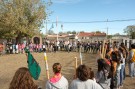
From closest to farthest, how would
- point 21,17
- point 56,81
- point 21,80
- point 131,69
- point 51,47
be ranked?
point 21,80 → point 56,81 → point 131,69 → point 51,47 → point 21,17

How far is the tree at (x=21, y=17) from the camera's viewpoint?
3953cm

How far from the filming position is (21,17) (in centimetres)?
4056

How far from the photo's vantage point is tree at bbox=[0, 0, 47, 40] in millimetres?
39531

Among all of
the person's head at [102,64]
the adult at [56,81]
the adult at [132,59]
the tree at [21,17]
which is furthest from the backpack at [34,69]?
the tree at [21,17]

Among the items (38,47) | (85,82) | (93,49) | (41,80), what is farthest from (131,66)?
(38,47)

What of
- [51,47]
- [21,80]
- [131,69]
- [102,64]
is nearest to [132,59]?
[131,69]

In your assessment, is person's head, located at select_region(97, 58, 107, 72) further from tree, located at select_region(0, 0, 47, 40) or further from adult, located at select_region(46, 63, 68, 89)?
tree, located at select_region(0, 0, 47, 40)

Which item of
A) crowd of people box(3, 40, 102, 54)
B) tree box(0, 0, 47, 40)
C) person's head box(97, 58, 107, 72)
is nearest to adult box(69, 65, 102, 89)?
person's head box(97, 58, 107, 72)

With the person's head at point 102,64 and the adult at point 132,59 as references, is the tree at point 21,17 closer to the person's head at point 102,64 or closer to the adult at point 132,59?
the adult at point 132,59

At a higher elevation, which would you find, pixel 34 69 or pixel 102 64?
pixel 102 64

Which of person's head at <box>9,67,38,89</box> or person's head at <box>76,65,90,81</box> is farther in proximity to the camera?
person's head at <box>76,65,90,81</box>

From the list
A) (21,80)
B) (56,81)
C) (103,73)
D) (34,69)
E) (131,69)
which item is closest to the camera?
(21,80)

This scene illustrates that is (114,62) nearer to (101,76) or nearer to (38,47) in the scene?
(101,76)

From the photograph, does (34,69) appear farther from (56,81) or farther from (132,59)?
(132,59)
